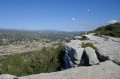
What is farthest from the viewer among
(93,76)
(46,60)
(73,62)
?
(46,60)

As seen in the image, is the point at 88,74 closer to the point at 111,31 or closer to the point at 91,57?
the point at 91,57

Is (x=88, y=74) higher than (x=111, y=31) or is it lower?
lower

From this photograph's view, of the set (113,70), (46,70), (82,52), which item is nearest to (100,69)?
(113,70)

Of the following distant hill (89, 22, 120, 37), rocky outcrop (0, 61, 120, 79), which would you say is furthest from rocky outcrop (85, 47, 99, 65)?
distant hill (89, 22, 120, 37)

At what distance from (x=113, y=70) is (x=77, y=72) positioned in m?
2.03

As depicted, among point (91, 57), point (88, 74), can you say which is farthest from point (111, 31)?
point (88, 74)

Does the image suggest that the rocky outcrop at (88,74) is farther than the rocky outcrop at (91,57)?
No

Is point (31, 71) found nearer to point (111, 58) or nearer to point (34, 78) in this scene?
point (34, 78)

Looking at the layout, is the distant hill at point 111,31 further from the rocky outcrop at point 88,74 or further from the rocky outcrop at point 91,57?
Answer: the rocky outcrop at point 88,74

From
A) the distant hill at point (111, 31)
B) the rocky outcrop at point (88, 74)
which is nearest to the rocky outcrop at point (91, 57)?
the rocky outcrop at point (88, 74)

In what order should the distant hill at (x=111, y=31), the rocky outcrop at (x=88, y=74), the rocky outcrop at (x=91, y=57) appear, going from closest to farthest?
the rocky outcrop at (x=88, y=74)
the rocky outcrop at (x=91, y=57)
the distant hill at (x=111, y=31)

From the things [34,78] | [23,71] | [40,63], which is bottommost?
[23,71]

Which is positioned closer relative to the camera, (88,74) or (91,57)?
(88,74)

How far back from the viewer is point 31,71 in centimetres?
893
